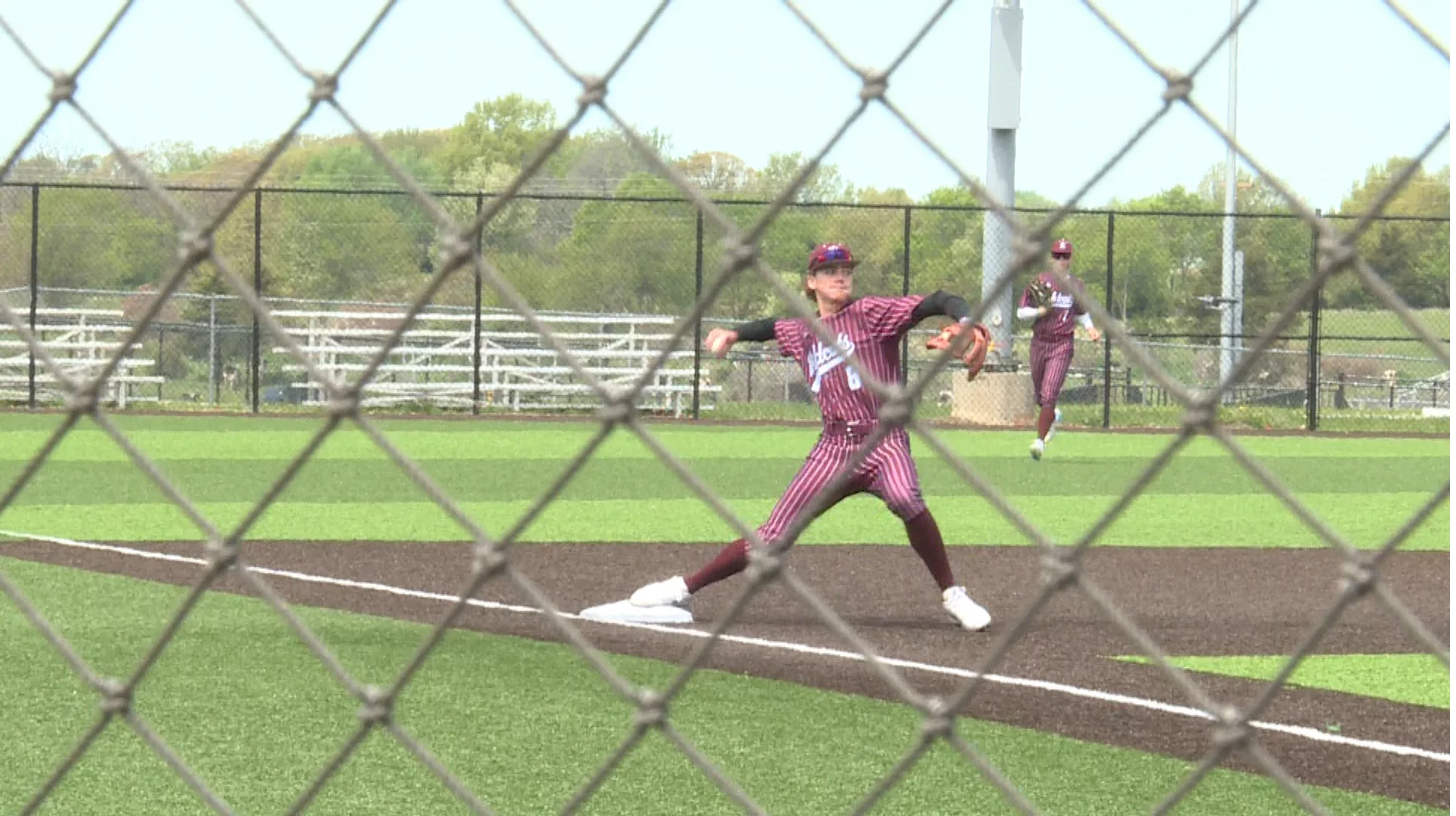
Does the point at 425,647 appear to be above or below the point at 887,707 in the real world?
above

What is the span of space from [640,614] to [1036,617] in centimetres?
178

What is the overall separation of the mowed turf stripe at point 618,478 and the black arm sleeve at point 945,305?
22.4ft

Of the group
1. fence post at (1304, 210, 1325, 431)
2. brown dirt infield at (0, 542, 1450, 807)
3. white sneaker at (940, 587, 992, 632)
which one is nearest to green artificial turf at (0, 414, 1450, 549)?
white sneaker at (940, 587, 992, 632)

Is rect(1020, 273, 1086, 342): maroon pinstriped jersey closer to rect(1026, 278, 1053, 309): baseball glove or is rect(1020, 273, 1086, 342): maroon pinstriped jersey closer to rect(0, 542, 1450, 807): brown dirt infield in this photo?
rect(1026, 278, 1053, 309): baseball glove

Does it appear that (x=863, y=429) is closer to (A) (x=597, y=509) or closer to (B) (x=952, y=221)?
(A) (x=597, y=509)

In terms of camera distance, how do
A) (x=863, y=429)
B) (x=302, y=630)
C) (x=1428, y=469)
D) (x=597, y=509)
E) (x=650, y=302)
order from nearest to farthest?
(x=302, y=630) < (x=863, y=429) < (x=597, y=509) < (x=1428, y=469) < (x=650, y=302)

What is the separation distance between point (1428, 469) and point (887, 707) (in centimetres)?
1417

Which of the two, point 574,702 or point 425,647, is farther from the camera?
point 574,702

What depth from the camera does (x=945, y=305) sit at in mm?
7352

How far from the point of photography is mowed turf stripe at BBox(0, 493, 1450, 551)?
40.3ft

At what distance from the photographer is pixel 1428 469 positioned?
19.4m

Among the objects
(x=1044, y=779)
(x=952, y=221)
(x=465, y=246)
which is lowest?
(x=1044, y=779)

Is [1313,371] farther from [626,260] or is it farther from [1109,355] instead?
[626,260]

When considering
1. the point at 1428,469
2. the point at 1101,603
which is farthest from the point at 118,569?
the point at 1428,469
